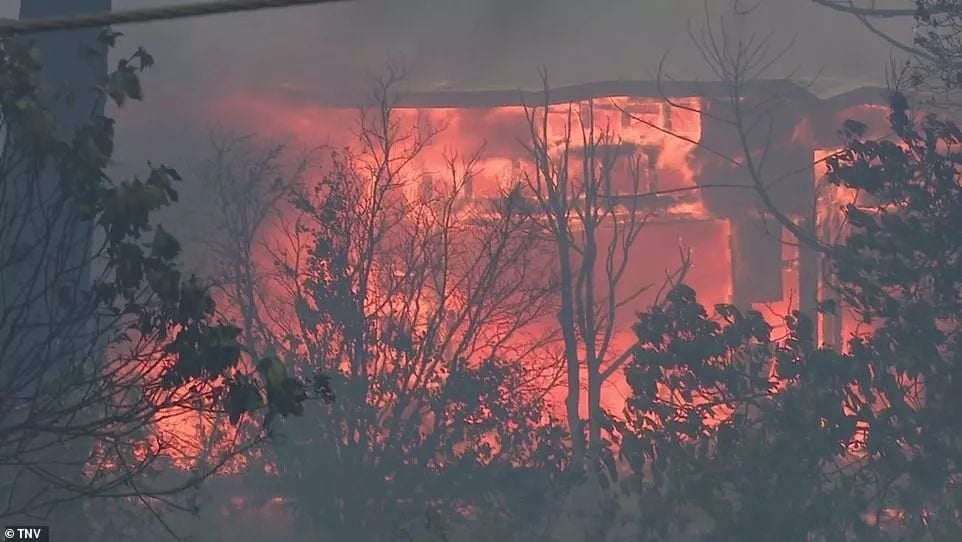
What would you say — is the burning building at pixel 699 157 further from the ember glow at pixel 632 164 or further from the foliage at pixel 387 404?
the foliage at pixel 387 404

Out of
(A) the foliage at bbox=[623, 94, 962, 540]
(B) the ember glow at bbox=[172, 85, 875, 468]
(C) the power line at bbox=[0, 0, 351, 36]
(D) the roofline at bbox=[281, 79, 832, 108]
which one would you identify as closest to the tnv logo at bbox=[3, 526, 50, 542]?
(A) the foliage at bbox=[623, 94, 962, 540]

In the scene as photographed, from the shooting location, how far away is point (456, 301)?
20.5 meters

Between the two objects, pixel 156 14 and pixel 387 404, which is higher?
pixel 156 14

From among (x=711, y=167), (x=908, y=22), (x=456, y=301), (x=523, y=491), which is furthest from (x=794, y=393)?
(x=908, y=22)

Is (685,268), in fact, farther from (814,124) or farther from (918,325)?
(918,325)

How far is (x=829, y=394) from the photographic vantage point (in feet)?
46.2

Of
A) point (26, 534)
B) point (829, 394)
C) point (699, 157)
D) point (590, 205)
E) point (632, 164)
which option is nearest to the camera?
point (26, 534)

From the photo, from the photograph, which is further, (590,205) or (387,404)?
(590,205)

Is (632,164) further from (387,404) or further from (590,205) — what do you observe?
(387,404)

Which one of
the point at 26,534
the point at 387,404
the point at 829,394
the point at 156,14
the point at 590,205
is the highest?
the point at 590,205

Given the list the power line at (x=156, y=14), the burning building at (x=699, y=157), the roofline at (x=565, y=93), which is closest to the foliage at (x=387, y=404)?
the burning building at (x=699, y=157)

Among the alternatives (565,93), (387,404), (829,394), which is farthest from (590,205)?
(829,394)

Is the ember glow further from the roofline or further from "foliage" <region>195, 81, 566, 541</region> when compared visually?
"foliage" <region>195, 81, 566, 541</region>

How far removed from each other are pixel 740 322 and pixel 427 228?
8.53 m
